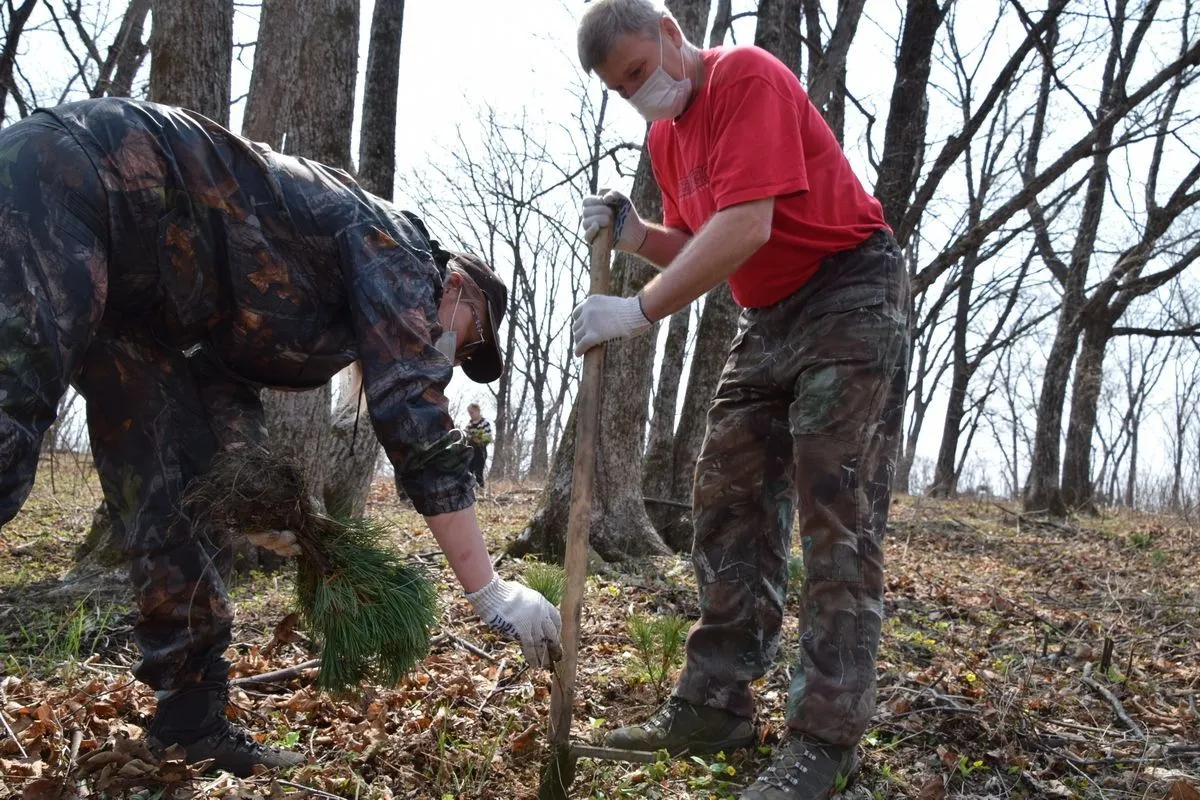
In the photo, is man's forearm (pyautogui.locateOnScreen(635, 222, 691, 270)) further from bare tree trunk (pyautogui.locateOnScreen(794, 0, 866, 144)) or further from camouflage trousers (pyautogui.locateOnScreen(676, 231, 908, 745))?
bare tree trunk (pyautogui.locateOnScreen(794, 0, 866, 144))

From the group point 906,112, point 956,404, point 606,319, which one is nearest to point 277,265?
point 606,319

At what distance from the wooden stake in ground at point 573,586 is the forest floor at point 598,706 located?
0.44ft

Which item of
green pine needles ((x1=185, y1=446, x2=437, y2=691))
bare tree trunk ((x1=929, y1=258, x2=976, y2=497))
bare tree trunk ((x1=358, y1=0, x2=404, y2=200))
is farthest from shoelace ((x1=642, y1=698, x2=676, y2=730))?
bare tree trunk ((x1=929, y1=258, x2=976, y2=497))

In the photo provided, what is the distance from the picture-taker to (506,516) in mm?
8602

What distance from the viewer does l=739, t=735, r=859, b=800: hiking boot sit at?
228 cm

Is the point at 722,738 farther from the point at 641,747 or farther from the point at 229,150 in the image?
the point at 229,150

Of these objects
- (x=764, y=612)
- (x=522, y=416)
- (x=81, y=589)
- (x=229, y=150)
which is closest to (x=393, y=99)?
(x=81, y=589)

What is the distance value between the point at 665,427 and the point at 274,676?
188 inches

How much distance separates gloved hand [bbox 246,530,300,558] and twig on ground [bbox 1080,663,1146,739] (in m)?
2.80

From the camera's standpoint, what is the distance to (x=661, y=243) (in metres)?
3.03

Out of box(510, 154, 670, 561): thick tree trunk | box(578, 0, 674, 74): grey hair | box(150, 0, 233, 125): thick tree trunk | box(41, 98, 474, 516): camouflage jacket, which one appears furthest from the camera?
box(510, 154, 670, 561): thick tree trunk

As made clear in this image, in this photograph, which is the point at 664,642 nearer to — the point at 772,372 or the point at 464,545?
the point at 772,372

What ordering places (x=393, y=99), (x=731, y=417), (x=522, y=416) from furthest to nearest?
1. (x=522, y=416)
2. (x=393, y=99)
3. (x=731, y=417)

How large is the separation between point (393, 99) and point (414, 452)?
5335 mm
